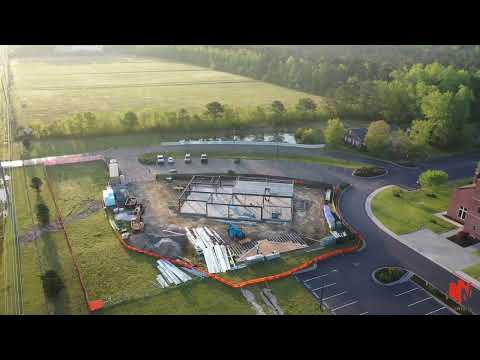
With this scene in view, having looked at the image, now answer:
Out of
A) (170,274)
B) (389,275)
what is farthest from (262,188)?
(389,275)

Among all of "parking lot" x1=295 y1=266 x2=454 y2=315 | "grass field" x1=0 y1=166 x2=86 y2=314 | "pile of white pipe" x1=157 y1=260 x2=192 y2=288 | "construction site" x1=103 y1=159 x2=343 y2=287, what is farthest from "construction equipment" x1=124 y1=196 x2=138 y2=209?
"parking lot" x1=295 y1=266 x2=454 y2=315

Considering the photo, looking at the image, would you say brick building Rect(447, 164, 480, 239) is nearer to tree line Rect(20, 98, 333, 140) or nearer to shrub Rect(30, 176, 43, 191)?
tree line Rect(20, 98, 333, 140)

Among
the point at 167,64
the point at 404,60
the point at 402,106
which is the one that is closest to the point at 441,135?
the point at 402,106

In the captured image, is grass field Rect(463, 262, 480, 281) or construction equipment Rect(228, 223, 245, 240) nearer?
grass field Rect(463, 262, 480, 281)

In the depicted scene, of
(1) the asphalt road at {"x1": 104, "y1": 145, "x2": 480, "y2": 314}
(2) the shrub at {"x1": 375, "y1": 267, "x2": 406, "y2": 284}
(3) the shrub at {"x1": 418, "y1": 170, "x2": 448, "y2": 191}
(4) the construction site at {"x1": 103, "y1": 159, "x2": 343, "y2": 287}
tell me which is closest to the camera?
(1) the asphalt road at {"x1": 104, "y1": 145, "x2": 480, "y2": 314}

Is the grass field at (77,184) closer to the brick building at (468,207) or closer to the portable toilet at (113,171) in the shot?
the portable toilet at (113,171)
